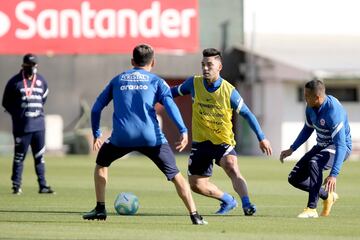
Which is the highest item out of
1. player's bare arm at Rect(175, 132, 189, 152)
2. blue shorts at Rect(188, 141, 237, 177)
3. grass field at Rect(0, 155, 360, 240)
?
player's bare arm at Rect(175, 132, 189, 152)

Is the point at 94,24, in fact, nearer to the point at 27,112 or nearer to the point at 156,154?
the point at 27,112

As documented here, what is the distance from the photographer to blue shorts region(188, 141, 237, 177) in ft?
49.0

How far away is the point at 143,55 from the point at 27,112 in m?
6.35

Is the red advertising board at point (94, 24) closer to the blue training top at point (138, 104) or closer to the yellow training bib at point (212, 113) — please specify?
the yellow training bib at point (212, 113)

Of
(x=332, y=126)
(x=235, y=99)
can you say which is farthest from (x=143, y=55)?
(x=332, y=126)

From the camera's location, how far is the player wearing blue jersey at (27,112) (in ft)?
62.7

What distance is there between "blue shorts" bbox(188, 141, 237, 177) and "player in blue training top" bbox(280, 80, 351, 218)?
0.76 m

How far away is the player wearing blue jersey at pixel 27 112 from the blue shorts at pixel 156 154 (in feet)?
19.3

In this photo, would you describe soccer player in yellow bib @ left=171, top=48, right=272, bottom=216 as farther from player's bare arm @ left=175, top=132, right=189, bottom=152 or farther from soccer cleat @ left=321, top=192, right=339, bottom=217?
player's bare arm @ left=175, top=132, right=189, bottom=152

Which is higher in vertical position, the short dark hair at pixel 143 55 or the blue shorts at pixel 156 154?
the short dark hair at pixel 143 55

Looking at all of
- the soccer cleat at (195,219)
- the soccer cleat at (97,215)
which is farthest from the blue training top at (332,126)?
the soccer cleat at (97,215)

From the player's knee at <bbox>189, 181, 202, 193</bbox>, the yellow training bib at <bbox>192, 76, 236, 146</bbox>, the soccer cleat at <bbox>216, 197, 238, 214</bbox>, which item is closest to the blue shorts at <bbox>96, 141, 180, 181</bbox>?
the yellow training bib at <bbox>192, 76, 236, 146</bbox>

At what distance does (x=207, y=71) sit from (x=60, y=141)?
24.8m

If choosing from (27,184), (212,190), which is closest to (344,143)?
(212,190)
